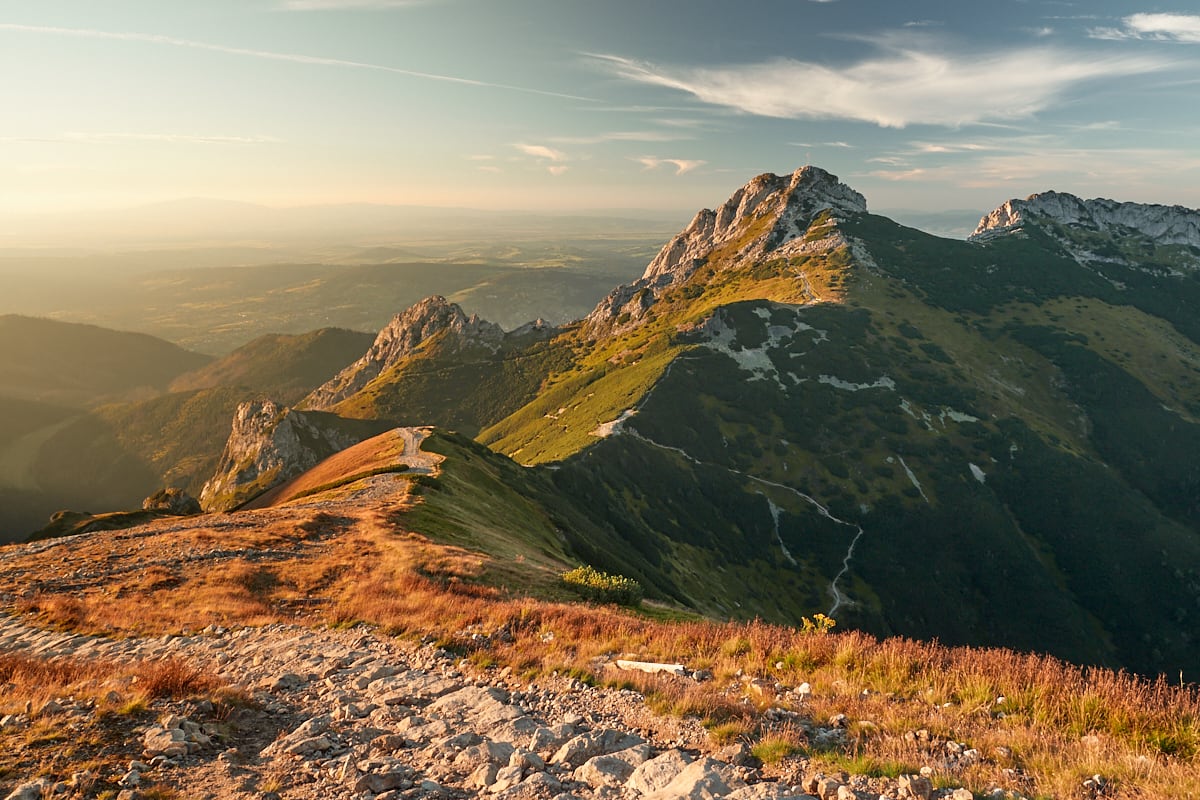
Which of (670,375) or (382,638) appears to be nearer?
(382,638)

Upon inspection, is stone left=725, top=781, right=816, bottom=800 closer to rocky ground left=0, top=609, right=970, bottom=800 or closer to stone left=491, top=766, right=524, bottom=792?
rocky ground left=0, top=609, right=970, bottom=800

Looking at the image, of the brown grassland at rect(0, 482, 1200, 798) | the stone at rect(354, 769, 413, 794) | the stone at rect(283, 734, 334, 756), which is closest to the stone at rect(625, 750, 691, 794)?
the brown grassland at rect(0, 482, 1200, 798)

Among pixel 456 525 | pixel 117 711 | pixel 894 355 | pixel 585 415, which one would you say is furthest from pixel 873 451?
pixel 117 711

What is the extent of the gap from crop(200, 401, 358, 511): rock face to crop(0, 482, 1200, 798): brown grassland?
10869 centimetres

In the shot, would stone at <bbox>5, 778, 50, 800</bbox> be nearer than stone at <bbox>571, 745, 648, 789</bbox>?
Yes

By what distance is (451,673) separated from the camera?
567 inches

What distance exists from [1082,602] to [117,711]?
191 metres

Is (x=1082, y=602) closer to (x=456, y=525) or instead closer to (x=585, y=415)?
(x=585, y=415)

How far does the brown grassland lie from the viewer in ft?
28.1

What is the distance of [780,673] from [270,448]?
147 meters

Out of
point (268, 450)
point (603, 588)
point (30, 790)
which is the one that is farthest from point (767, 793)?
point (268, 450)

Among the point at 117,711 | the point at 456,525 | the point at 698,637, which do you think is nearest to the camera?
the point at 117,711

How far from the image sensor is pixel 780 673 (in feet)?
42.3

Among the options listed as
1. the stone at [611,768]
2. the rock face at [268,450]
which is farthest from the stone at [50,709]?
the rock face at [268,450]
